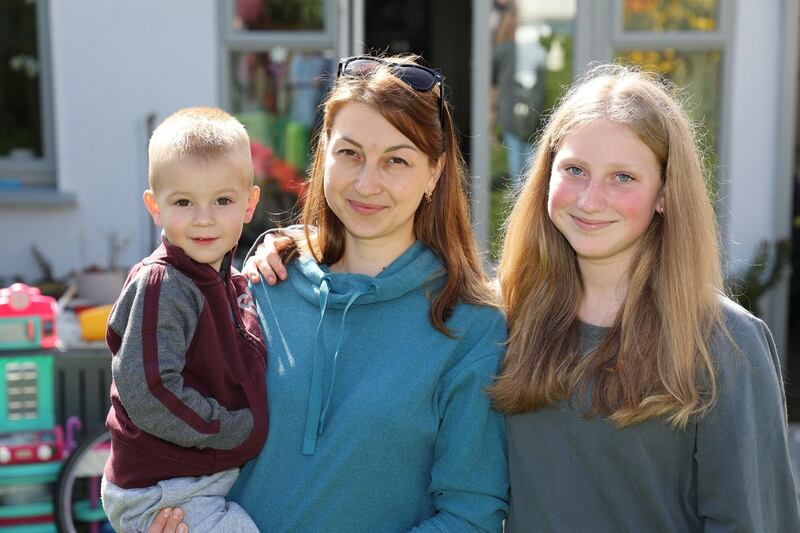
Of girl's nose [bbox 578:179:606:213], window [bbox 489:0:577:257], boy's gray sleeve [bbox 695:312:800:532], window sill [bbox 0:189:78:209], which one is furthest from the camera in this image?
window [bbox 489:0:577:257]

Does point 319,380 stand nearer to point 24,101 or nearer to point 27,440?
point 27,440

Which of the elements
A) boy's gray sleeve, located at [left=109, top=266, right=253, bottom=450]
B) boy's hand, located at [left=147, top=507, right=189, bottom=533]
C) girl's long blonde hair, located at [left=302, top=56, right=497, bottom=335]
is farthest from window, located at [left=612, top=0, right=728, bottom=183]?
boy's hand, located at [left=147, top=507, right=189, bottom=533]

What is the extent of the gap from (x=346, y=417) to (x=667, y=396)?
56 cm

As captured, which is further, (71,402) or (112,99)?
(112,99)

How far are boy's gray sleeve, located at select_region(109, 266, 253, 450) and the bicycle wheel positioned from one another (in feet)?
5.31

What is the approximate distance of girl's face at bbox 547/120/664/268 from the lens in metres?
1.67

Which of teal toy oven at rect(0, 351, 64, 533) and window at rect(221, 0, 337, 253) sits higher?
window at rect(221, 0, 337, 253)

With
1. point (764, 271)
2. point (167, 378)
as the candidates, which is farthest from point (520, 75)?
point (167, 378)

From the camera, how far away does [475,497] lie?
1.69 meters

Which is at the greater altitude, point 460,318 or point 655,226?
point 655,226

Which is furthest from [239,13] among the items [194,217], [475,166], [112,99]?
[194,217]

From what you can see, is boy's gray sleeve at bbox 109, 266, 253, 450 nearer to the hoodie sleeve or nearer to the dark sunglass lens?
the hoodie sleeve

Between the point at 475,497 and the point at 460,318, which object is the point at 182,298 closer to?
the point at 460,318

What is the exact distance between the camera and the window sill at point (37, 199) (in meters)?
4.52
